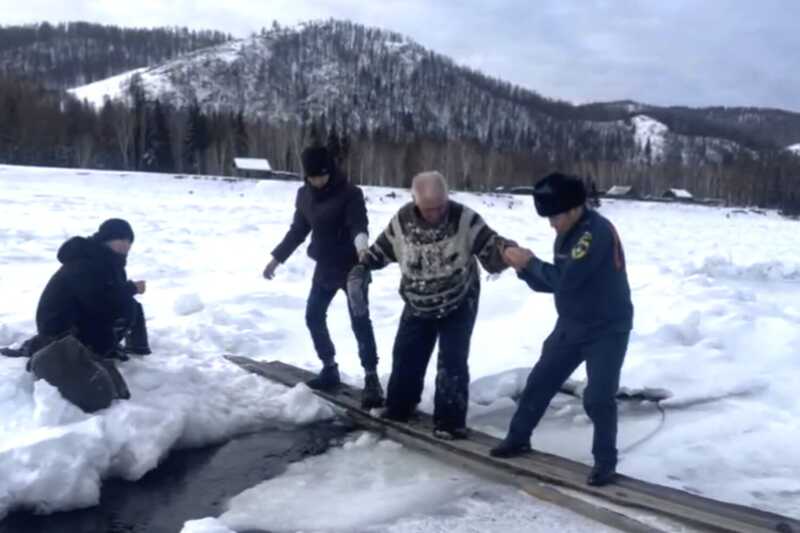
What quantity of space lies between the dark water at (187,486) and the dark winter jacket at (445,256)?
1254 millimetres

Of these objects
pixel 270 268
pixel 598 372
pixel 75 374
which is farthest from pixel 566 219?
pixel 75 374

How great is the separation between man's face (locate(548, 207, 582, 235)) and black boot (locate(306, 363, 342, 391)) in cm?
262

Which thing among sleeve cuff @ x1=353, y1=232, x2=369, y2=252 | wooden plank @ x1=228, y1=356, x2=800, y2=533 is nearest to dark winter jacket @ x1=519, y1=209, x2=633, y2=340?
wooden plank @ x1=228, y1=356, x2=800, y2=533

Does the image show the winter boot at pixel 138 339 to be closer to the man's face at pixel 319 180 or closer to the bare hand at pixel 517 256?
the man's face at pixel 319 180

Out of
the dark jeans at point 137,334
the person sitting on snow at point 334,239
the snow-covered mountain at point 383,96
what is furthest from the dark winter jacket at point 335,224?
the snow-covered mountain at point 383,96

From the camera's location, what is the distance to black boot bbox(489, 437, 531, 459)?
16.4ft

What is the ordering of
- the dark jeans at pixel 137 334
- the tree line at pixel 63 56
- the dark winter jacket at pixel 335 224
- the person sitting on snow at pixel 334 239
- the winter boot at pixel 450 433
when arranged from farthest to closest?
the tree line at pixel 63 56 < the dark jeans at pixel 137 334 < the dark winter jacket at pixel 335 224 < the person sitting on snow at pixel 334 239 < the winter boot at pixel 450 433

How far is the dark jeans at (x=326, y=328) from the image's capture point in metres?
6.04

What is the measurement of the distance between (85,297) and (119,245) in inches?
23.5

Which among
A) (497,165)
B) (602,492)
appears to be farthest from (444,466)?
(497,165)

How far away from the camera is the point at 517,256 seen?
4.90 meters

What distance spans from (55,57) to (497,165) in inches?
5289

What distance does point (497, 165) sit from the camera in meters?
88.2

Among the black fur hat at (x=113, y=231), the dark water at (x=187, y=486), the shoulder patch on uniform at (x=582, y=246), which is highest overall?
the shoulder patch on uniform at (x=582, y=246)
